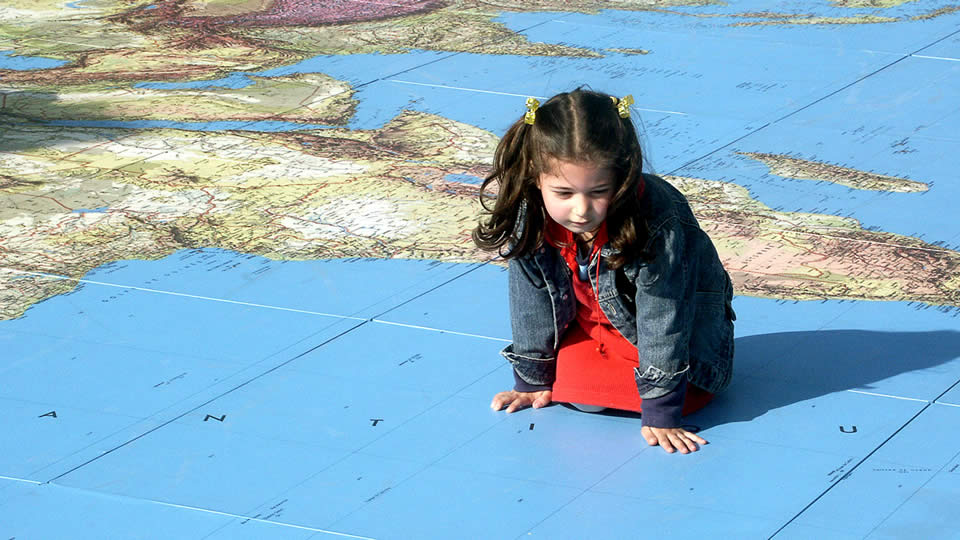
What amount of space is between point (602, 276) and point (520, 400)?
0.44m

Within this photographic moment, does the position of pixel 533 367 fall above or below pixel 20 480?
above

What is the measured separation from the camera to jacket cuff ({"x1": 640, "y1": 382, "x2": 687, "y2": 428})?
271cm

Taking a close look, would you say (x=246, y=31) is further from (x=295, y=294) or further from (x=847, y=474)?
(x=847, y=474)

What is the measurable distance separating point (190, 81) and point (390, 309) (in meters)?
2.73

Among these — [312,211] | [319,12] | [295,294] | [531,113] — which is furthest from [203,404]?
[319,12]

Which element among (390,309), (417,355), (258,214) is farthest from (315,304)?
(258,214)

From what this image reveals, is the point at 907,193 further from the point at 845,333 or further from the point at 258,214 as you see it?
the point at 258,214

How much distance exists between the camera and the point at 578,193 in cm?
249

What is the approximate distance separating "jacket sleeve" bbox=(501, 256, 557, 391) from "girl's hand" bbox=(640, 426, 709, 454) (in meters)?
0.28

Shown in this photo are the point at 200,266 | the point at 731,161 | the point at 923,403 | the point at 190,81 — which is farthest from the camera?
the point at 190,81

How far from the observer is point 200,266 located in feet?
12.7

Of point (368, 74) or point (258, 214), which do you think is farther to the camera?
point (368, 74)

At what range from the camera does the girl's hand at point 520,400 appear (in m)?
2.95

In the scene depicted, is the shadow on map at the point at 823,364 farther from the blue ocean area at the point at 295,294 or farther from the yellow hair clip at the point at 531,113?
the yellow hair clip at the point at 531,113
